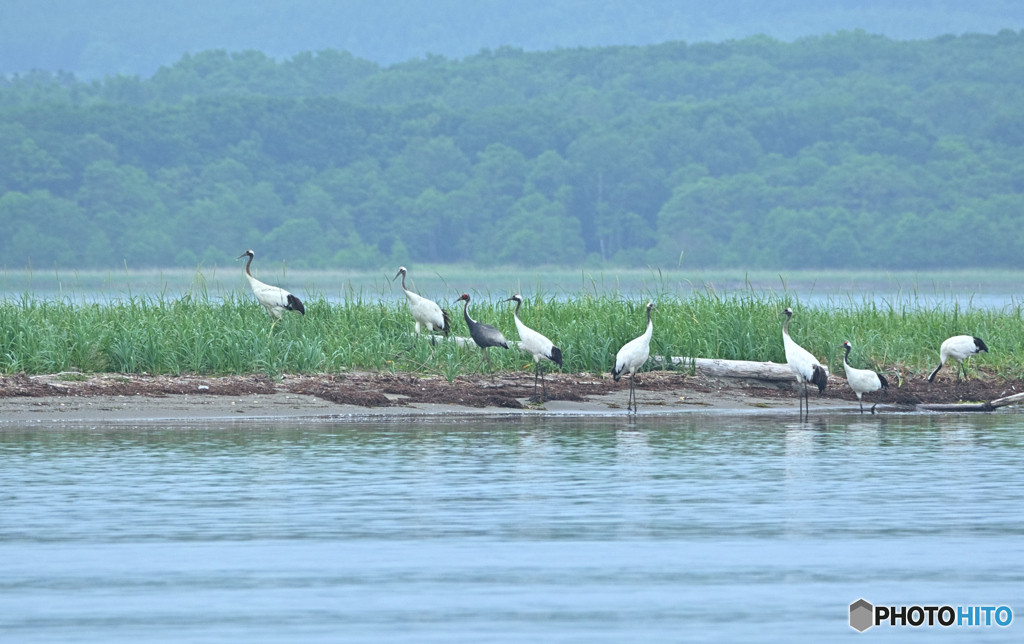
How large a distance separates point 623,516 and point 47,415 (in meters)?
7.49

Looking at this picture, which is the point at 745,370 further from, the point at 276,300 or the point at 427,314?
the point at 276,300

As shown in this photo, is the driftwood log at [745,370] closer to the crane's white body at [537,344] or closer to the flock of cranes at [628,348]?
the flock of cranes at [628,348]

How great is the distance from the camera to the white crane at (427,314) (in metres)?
17.9

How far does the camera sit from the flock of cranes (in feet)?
53.3

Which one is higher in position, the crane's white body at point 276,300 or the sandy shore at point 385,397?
the crane's white body at point 276,300

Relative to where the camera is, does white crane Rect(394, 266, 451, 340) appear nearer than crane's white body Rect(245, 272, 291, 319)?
Yes

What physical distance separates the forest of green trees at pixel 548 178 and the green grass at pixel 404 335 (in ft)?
245

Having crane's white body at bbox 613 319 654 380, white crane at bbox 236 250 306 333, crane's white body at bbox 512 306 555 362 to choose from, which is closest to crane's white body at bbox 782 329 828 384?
crane's white body at bbox 613 319 654 380

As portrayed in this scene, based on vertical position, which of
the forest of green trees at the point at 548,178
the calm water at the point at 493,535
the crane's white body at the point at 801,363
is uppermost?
the forest of green trees at the point at 548,178

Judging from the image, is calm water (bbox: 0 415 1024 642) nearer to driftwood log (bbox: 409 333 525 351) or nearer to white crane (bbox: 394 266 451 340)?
white crane (bbox: 394 266 451 340)

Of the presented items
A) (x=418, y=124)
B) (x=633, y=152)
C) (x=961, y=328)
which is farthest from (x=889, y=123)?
(x=961, y=328)

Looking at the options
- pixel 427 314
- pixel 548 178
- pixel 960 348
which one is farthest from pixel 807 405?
pixel 548 178

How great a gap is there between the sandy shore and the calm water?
1496mm

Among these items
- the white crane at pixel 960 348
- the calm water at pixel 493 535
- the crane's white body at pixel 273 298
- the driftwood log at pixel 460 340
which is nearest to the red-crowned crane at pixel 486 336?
the driftwood log at pixel 460 340
